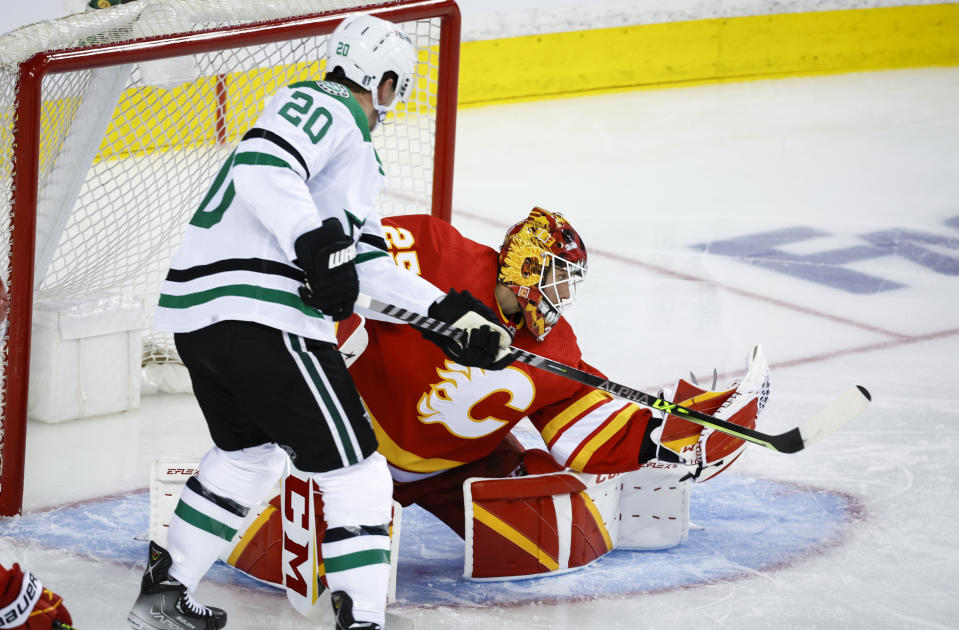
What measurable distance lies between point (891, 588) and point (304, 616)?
115cm

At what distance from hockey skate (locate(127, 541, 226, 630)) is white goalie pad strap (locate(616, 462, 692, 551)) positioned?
97cm

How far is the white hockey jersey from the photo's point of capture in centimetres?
198

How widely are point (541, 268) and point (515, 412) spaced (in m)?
0.29

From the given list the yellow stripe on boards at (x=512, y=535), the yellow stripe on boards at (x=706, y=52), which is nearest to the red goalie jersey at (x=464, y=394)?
the yellow stripe on boards at (x=512, y=535)

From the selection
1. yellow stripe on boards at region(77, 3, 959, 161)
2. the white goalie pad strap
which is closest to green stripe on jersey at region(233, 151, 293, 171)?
the white goalie pad strap

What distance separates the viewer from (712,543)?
111 inches

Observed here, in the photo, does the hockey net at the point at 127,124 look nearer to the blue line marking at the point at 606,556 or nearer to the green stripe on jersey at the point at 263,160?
the blue line marking at the point at 606,556

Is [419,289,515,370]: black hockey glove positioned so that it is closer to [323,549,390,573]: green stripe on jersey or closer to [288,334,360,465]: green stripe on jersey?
[288,334,360,465]: green stripe on jersey

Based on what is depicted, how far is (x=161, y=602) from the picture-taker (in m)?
2.18

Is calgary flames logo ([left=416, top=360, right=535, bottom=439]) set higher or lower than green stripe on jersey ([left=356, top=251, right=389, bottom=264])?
lower

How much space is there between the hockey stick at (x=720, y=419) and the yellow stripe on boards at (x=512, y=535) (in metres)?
0.32

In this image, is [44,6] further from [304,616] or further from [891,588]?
[891,588]

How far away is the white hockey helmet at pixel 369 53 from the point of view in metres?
2.19

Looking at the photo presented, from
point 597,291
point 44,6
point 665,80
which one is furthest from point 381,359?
point 665,80
